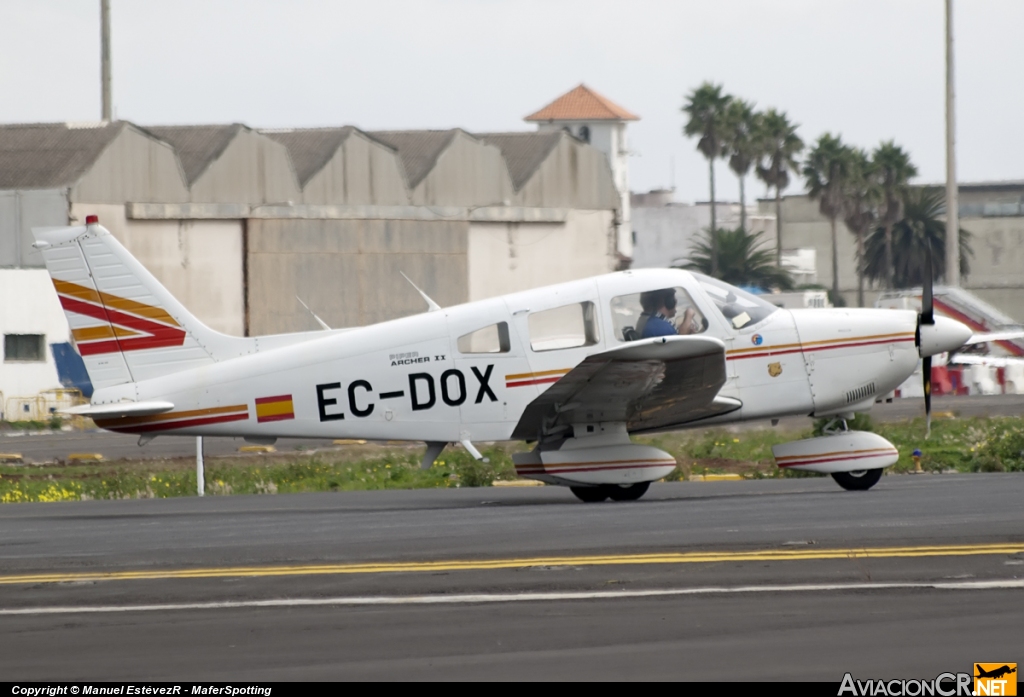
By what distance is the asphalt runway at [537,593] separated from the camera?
6812mm

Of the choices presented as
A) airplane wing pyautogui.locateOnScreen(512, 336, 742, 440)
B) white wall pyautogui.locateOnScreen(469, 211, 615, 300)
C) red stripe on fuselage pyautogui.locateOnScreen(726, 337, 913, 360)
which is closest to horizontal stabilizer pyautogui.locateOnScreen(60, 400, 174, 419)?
airplane wing pyautogui.locateOnScreen(512, 336, 742, 440)

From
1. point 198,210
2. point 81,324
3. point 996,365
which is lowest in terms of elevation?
point 996,365

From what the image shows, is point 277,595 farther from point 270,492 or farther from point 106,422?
point 270,492

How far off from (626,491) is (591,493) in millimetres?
376

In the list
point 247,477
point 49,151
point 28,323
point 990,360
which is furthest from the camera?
point 990,360

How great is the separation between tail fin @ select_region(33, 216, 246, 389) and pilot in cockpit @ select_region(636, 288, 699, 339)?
4.59 meters

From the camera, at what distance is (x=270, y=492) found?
20906 mm

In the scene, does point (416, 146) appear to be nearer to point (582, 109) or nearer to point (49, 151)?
point (49, 151)

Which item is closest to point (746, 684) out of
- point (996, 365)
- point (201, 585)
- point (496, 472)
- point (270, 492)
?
point (201, 585)

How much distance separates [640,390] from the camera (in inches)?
561

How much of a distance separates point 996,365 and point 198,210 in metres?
28.8

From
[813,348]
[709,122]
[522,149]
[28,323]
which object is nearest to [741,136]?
[709,122]

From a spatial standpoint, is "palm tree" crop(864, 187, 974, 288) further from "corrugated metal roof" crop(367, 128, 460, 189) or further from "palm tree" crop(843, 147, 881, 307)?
"corrugated metal roof" crop(367, 128, 460, 189)

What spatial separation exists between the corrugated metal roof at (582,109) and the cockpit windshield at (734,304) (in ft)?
358
